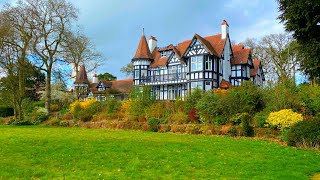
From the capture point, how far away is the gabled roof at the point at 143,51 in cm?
4175

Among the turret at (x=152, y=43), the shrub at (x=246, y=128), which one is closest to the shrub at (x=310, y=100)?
the shrub at (x=246, y=128)

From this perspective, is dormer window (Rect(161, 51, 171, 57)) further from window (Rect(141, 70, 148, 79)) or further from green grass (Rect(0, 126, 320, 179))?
green grass (Rect(0, 126, 320, 179))

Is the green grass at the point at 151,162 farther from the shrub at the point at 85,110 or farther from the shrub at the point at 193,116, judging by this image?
the shrub at the point at 85,110

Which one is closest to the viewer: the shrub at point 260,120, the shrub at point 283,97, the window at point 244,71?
the shrub at point 260,120

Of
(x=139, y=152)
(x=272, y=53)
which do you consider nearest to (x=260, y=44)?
(x=272, y=53)

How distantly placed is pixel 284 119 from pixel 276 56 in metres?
30.3

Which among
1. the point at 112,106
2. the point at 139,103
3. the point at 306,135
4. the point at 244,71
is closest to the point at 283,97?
the point at 306,135

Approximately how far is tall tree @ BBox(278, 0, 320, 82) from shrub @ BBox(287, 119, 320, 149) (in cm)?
263

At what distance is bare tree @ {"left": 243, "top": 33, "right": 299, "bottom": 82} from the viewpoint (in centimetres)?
4153

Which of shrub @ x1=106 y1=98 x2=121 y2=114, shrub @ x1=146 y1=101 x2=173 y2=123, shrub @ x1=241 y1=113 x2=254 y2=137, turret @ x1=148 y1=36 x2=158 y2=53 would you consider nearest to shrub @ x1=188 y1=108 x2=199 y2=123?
shrub @ x1=146 y1=101 x2=173 y2=123

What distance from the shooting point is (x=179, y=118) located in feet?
71.9

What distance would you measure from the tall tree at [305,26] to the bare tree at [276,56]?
91.5 ft

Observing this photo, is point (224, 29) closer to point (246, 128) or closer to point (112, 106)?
point (112, 106)

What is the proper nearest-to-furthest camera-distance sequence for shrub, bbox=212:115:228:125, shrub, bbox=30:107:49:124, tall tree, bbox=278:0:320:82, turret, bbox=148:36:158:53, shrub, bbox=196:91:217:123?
tall tree, bbox=278:0:320:82 → shrub, bbox=212:115:228:125 → shrub, bbox=196:91:217:123 → shrub, bbox=30:107:49:124 → turret, bbox=148:36:158:53
